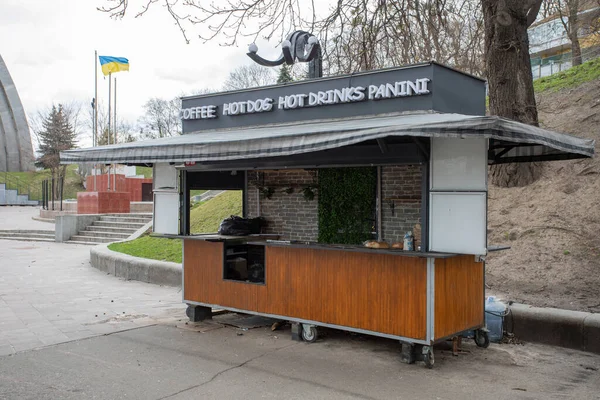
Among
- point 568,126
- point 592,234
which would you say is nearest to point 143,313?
point 592,234

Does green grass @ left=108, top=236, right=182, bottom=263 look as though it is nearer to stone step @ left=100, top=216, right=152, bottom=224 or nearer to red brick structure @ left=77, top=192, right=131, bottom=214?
stone step @ left=100, top=216, right=152, bottom=224

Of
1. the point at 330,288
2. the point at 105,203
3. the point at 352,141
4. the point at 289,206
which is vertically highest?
the point at 352,141

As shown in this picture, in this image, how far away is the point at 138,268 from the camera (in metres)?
12.7

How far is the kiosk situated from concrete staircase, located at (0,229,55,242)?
613 inches

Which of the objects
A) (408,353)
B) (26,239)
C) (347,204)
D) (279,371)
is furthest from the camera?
(26,239)

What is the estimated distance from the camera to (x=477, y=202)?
5910 millimetres

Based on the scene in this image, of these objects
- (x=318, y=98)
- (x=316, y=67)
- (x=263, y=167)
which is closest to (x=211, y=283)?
(x=263, y=167)

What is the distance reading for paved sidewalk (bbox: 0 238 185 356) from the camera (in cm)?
761

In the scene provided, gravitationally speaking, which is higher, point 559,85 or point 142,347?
point 559,85

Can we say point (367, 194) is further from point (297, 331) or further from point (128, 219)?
point (128, 219)

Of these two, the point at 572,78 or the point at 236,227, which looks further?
the point at 572,78

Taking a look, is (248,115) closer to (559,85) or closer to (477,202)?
(477,202)

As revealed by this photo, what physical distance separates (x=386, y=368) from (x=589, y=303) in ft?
11.3

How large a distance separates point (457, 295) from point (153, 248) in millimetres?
10068
